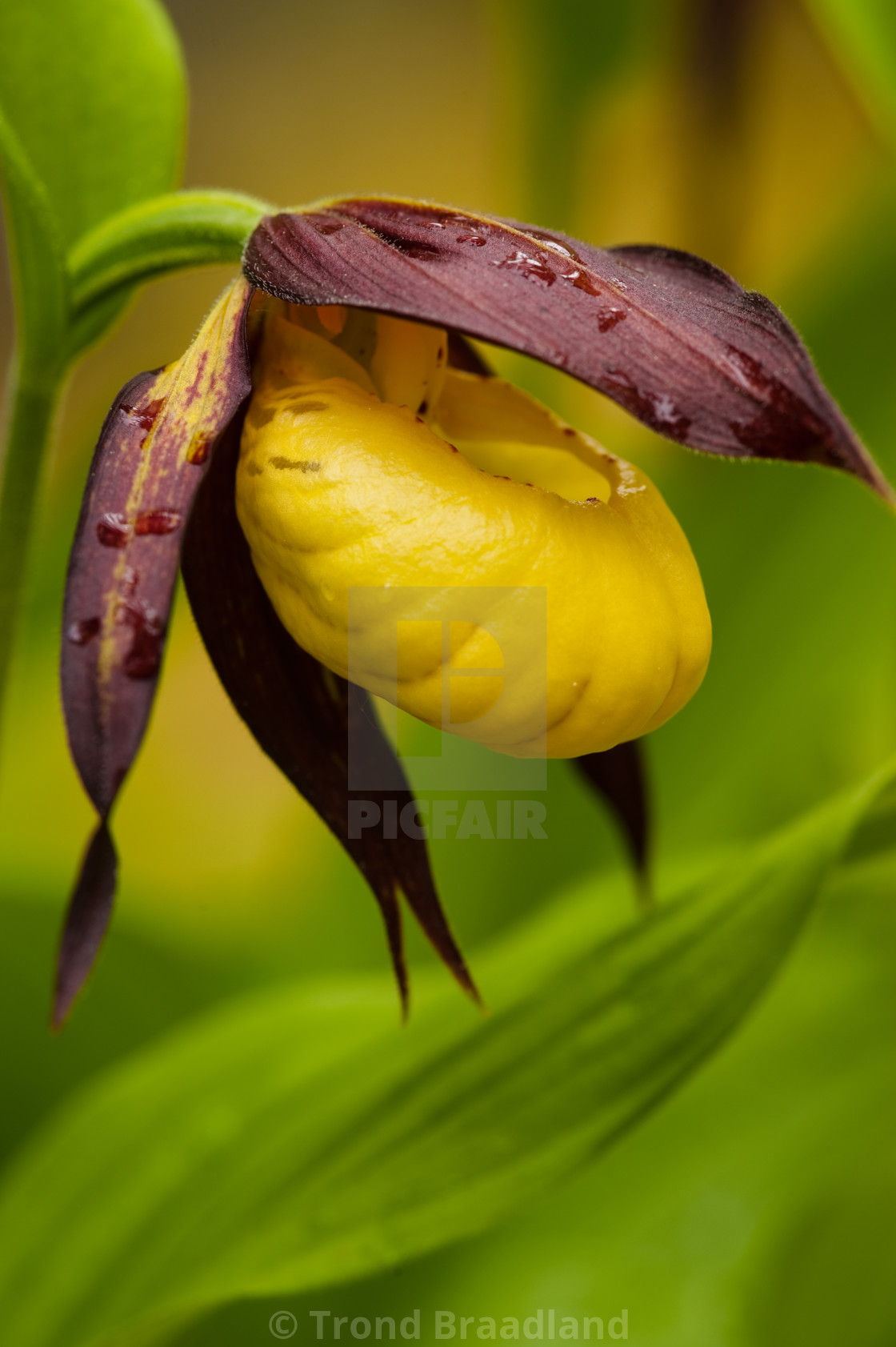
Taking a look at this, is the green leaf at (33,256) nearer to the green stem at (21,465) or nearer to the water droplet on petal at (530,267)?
the green stem at (21,465)

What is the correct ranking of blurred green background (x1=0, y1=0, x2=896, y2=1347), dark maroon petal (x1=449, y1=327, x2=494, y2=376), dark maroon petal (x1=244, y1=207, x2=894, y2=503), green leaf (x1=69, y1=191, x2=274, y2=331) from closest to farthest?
dark maroon petal (x1=244, y1=207, x2=894, y2=503) < green leaf (x1=69, y1=191, x2=274, y2=331) < dark maroon petal (x1=449, y1=327, x2=494, y2=376) < blurred green background (x1=0, y1=0, x2=896, y2=1347)

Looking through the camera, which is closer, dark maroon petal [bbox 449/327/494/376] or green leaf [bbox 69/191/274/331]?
green leaf [bbox 69/191/274/331]

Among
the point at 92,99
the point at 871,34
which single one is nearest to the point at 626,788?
the point at 92,99

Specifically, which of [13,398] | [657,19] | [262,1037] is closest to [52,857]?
[262,1037]

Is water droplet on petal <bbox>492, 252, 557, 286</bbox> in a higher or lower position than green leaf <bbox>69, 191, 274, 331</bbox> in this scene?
higher

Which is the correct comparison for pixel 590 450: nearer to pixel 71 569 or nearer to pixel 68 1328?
pixel 71 569

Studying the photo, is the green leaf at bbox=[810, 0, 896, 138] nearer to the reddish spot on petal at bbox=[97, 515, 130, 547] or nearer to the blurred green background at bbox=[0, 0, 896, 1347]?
the blurred green background at bbox=[0, 0, 896, 1347]

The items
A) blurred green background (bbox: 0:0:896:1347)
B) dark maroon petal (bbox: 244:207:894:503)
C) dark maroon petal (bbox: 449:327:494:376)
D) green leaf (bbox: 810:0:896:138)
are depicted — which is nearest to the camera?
dark maroon petal (bbox: 244:207:894:503)

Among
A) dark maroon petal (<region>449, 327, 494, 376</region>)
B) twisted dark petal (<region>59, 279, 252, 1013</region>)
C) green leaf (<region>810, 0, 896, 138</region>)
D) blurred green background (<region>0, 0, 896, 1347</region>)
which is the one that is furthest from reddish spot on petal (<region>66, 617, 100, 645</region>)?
green leaf (<region>810, 0, 896, 138</region>)
